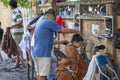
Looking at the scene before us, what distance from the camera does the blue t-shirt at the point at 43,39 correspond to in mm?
7023

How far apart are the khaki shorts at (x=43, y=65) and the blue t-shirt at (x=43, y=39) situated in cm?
10

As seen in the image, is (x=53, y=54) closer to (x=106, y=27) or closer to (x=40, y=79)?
(x=40, y=79)

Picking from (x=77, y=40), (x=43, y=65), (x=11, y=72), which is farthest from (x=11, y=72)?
(x=77, y=40)

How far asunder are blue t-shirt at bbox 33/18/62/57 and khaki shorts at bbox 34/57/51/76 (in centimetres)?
10

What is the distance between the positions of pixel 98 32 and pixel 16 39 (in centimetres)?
327

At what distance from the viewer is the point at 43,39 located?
7.10 meters

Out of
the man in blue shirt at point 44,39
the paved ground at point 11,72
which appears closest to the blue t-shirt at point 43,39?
the man in blue shirt at point 44,39

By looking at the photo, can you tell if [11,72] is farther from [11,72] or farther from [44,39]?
[44,39]

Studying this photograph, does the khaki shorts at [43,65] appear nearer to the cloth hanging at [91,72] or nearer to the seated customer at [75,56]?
the seated customer at [75,56]

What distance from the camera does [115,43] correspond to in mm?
7254

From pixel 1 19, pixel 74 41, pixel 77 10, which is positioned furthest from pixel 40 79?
pixel 1 19

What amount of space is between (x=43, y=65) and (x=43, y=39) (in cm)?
55

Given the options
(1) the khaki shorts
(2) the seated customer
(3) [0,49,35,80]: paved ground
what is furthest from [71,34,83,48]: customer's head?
(3) [0,49,35,80]: paved ground

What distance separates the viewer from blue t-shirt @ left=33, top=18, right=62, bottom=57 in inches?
277
